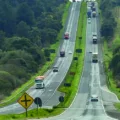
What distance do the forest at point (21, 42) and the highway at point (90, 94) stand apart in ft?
43.0

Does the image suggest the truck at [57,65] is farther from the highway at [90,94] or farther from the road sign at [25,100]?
the road sign at [25,100]

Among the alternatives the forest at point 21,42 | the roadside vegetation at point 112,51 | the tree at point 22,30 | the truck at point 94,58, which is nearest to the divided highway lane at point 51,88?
the forest at point 21,42

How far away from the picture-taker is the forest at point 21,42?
104m

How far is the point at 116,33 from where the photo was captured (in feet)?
577

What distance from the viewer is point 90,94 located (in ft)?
294

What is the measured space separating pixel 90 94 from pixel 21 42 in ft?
162

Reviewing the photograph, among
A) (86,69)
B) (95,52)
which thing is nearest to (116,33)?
(95,52)

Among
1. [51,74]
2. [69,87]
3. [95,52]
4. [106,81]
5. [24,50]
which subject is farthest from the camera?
[95,52]

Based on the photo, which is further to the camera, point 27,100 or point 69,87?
point 69,87

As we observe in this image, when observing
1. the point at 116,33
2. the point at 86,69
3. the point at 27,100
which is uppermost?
the point at 116,33

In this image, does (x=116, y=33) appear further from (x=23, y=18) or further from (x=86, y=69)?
(x=86, y=69)

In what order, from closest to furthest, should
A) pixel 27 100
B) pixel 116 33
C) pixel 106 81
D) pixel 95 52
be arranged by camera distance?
pixel 27 100 → pixel 106 81 → pixel 95 52 → pixel 116 33

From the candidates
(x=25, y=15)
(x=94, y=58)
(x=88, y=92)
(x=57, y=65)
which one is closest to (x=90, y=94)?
(x=88, y=92)

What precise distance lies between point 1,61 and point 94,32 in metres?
74.6
